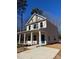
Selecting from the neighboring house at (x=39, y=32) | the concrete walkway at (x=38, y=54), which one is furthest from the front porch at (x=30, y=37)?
the concrete walkway at (x=38, y=54)

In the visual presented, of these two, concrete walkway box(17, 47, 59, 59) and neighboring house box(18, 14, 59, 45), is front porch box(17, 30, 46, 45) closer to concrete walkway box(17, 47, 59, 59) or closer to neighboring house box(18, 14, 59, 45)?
neighboring house box(18, 14, 59, 45)

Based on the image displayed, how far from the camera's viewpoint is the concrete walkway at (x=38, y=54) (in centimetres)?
213

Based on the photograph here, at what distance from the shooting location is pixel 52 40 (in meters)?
2.14

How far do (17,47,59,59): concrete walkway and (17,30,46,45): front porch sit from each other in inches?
4.0

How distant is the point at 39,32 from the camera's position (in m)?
2.14

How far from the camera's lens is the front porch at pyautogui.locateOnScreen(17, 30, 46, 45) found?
2133mm

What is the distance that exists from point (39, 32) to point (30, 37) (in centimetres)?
13

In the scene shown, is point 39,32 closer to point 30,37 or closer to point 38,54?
point 30,37

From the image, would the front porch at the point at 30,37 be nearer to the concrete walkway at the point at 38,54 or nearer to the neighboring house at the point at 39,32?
the neighboring house at the point at 39,32
